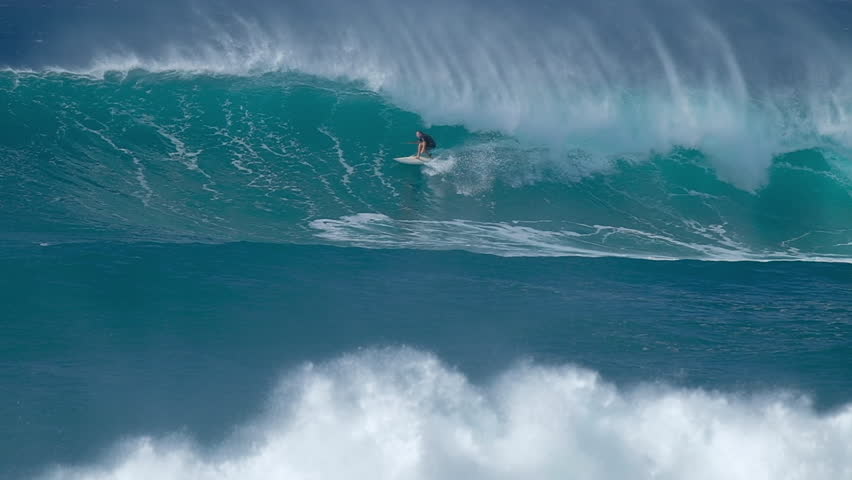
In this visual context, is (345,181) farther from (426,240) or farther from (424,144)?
(426,240)

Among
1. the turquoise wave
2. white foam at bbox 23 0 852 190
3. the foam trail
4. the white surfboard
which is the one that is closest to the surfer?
the white surfboard

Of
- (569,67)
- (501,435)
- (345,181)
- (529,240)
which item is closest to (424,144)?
(345,181)

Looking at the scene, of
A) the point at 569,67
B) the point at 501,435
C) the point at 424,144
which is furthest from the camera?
the point at 569,67

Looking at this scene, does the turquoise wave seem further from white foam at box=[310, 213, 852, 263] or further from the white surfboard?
the white surfboard

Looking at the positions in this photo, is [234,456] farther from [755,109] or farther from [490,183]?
[755,109]

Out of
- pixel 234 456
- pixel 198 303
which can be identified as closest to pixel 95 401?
pixel 234 456

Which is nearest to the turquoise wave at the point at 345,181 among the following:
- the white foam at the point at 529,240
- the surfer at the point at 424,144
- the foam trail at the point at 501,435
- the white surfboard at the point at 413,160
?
the white foam at the point at 529,240
